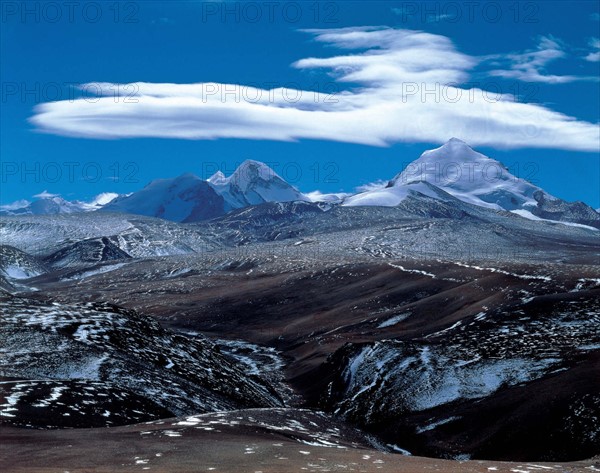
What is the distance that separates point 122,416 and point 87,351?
17.4 m

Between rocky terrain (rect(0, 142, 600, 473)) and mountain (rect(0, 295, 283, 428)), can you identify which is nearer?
rocky terrain (rect(0, 142, 600, 473))

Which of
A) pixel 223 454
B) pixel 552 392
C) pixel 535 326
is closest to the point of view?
pixel 223 454

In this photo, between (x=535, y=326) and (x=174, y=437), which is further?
(x=535, y=326)

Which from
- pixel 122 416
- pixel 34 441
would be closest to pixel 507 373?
pixel 122 416

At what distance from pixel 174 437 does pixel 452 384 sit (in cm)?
3247

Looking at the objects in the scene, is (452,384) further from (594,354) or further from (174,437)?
(174,437)

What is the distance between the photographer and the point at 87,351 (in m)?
65.9

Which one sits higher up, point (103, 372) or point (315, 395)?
point (103, 372)

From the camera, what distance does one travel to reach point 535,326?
84062 millimetres

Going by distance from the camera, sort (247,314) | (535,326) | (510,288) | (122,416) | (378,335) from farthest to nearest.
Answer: (247,314)
(510,288)
(378,335)
(535,326)
(122,416)

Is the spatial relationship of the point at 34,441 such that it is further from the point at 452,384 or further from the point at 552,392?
the point at 452,384

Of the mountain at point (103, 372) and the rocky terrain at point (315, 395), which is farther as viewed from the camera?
the mountain at point (103, 372)

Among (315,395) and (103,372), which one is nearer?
(103,372)

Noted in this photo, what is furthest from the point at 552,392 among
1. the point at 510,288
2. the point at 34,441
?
the point at 510,288
